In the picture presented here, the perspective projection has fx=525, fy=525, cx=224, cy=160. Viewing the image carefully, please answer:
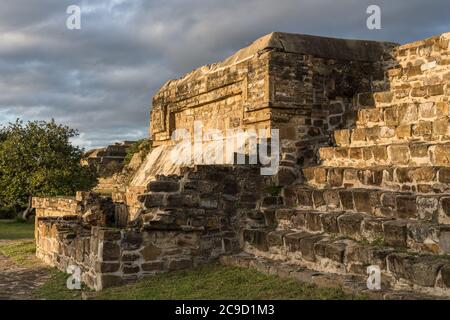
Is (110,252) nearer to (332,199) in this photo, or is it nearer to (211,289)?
(211,289)

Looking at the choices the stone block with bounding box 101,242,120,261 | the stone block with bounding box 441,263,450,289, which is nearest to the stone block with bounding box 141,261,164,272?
the stone block with bounding box 101,242,120,261

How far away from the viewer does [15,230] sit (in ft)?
58.4

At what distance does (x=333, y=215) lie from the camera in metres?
6.28

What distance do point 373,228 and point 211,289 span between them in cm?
194

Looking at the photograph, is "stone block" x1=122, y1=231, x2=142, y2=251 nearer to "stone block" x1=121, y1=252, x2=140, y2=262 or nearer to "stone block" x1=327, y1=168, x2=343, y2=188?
"stone block" x1=121, y1=252, x2=140, y2=262

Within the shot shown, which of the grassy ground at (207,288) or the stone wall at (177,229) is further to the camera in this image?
the stone wall at (177,229)

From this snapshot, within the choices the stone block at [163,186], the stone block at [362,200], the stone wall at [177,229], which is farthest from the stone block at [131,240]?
the stone block at [362,200]

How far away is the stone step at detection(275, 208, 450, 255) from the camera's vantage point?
495 centimetres

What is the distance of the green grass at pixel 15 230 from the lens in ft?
51.8

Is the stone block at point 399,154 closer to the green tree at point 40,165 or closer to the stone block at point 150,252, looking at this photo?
the stone block at point 150,252

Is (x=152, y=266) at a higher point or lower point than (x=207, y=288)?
higher

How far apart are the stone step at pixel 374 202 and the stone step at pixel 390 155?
0.50 metres

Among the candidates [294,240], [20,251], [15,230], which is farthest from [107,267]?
[15,230]
